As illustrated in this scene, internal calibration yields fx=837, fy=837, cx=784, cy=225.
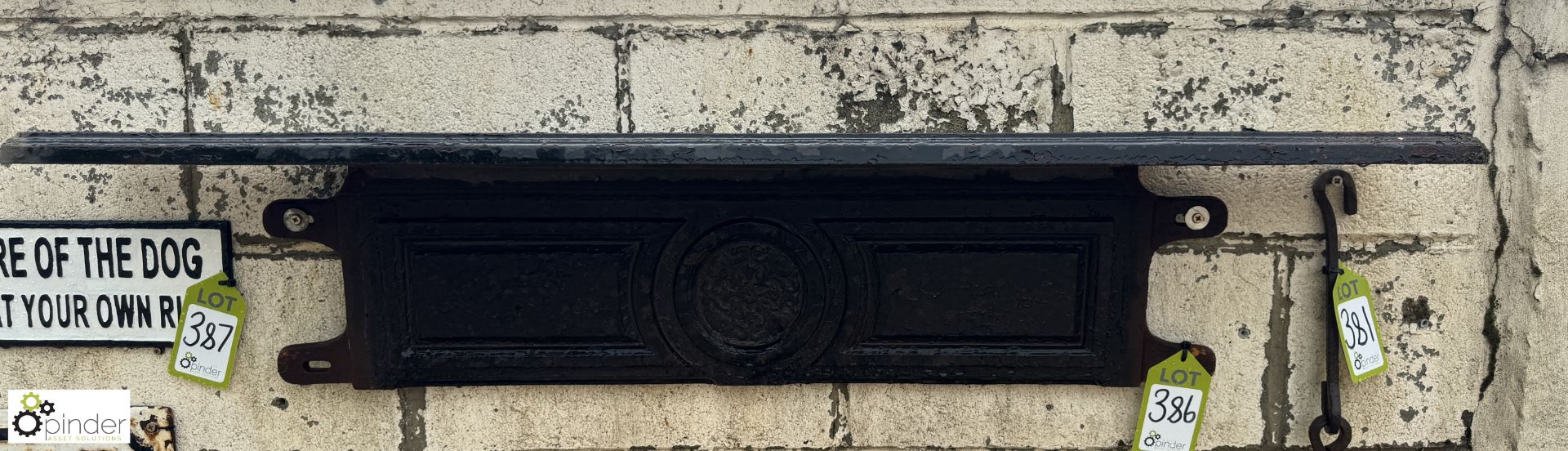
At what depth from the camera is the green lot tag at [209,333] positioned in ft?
6.44

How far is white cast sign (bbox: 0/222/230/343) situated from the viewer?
1.94 meters

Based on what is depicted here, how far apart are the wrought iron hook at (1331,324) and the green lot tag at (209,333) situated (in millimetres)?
2530

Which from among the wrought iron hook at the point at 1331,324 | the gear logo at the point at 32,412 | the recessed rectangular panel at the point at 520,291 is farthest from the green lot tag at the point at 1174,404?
the gear logo at the point at 32,412

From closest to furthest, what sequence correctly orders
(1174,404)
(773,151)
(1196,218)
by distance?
1. (773,151)
2. (1196,218)
3. (1174,404)

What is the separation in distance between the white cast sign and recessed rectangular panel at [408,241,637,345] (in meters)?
A: 0.51

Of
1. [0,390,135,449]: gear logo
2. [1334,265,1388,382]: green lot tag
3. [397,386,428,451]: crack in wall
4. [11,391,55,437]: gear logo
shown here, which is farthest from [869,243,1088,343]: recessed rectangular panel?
[11,391,55,437]: gear logo

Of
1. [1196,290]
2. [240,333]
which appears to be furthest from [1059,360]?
[240,333]

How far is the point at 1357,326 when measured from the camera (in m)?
1.93

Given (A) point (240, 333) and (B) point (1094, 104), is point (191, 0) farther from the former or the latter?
(B) point (1094, 104)

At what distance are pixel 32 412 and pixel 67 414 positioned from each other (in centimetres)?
9

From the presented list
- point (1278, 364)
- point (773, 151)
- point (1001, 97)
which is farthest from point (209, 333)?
A: point (1278, 364)

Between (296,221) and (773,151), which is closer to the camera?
(773,151)

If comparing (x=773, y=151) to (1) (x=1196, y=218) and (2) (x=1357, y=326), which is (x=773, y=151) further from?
(2) (x=1357, y=326)

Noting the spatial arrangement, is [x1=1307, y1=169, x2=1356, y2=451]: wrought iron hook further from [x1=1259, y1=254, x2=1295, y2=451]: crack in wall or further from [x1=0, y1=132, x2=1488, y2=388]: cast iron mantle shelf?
[x1=0, y1=132, x2=1488, y2=388]: cast iron mantle shelf
